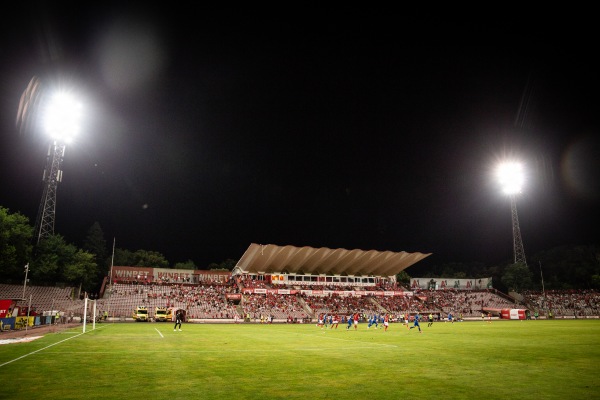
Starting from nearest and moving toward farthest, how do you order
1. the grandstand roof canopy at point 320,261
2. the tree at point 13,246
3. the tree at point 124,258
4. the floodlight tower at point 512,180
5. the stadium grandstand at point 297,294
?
the tree at point 13,246 < the stadium grandstand at point 297,294 < the grandstand roof canopy at point 320,261 < the floodlight tower at point 512,180 < the tree at point 124,258

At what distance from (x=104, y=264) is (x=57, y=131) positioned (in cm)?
5694

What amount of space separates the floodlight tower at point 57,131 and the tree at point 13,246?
3.21m

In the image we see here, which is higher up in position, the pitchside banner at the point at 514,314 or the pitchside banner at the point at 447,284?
the pitchside banner at the point at 447,284

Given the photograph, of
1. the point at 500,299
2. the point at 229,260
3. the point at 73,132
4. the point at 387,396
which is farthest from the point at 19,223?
the point at 500,299

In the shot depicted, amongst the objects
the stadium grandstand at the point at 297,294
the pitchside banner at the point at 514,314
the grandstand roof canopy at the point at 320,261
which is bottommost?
the pitchside banner at the point at 514,314

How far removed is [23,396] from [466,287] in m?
102

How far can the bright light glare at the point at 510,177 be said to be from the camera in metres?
76.9

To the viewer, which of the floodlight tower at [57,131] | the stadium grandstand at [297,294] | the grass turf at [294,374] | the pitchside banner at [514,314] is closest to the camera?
the grass turf at [294,374]

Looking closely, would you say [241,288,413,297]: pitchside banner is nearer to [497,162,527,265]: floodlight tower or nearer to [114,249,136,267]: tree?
[497,162,527,265]: floodlight tower

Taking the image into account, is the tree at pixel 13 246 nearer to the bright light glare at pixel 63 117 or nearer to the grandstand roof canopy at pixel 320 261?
the bright light glare at pixel 63 117

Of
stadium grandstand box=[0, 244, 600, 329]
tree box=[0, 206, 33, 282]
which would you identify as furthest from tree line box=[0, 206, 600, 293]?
stadium grandstand box=[0, 244, 600, 329]

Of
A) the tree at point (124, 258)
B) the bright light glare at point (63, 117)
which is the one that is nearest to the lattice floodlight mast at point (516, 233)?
the bright light glare at point (63, 117)

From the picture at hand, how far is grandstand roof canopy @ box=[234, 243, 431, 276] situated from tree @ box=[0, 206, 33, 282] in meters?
34.2

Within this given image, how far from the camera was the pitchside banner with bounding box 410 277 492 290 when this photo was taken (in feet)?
308
